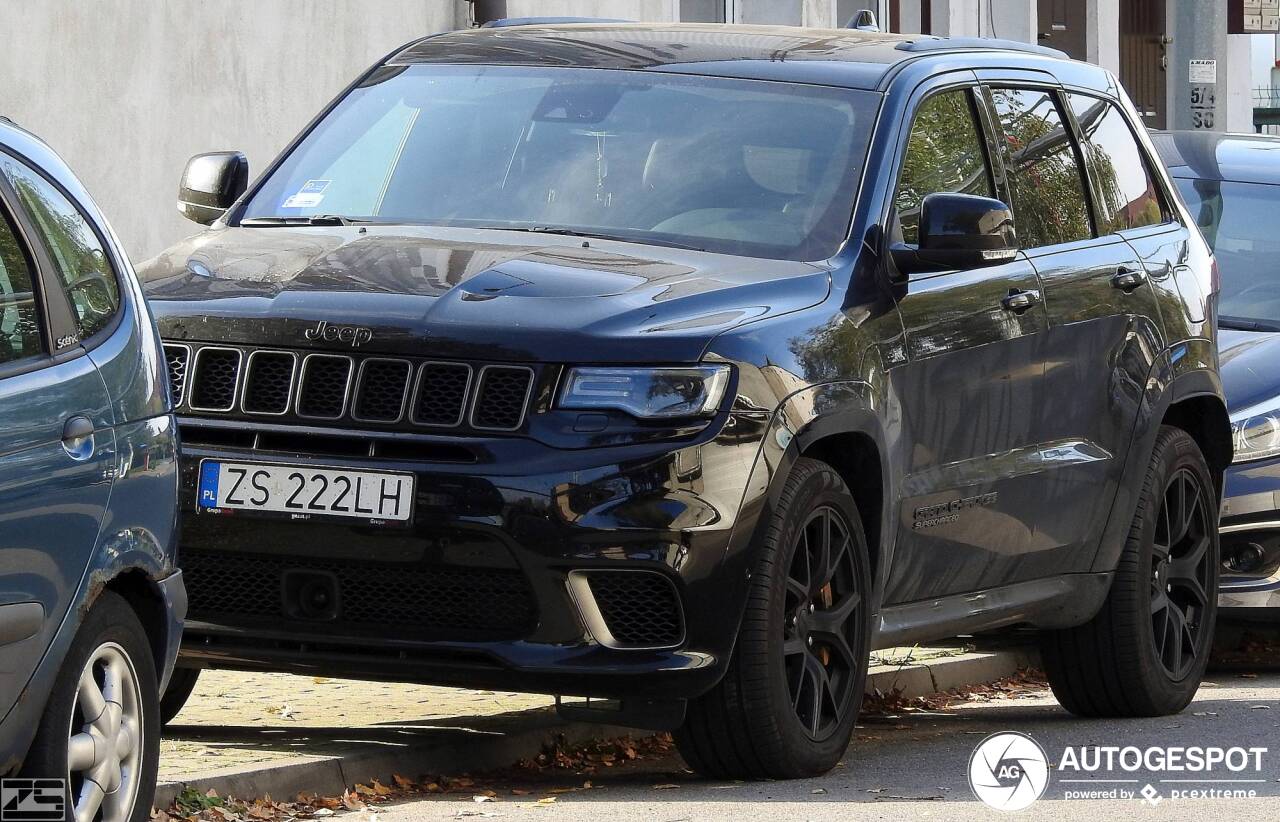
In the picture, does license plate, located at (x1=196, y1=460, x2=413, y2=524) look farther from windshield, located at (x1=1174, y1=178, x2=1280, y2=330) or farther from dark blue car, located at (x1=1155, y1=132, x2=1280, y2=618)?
windshield, located at (x1=1174, y1=178, x2=1280, y2=330)

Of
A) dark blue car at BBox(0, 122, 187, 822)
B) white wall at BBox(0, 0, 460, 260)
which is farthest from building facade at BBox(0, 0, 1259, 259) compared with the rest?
dark blue car at BBox(0, 122, 187, 822)

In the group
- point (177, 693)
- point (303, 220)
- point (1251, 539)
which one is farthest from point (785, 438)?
point (1251, 539)

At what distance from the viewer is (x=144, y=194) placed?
13.5 m

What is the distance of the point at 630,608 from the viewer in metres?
6.69

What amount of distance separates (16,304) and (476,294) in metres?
1.65

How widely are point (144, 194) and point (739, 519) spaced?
24.5 feet

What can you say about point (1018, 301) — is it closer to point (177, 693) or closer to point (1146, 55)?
point (177, 693)

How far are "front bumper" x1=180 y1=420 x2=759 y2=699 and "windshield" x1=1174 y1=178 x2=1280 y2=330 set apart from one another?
18.6 feet

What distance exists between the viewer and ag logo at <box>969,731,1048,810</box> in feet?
24.2

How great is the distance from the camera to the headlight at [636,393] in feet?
21.6

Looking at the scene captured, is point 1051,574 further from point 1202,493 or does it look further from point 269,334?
point 269,334

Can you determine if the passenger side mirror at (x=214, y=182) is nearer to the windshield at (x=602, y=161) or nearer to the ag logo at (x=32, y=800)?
the windshield at (x=602, y=161)

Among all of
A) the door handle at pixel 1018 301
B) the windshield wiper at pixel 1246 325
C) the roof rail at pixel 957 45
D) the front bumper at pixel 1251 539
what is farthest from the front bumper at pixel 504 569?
the windshield wiper at pixel 1246 325

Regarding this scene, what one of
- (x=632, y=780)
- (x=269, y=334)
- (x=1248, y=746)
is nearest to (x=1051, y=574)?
(x=1248, y=746)
